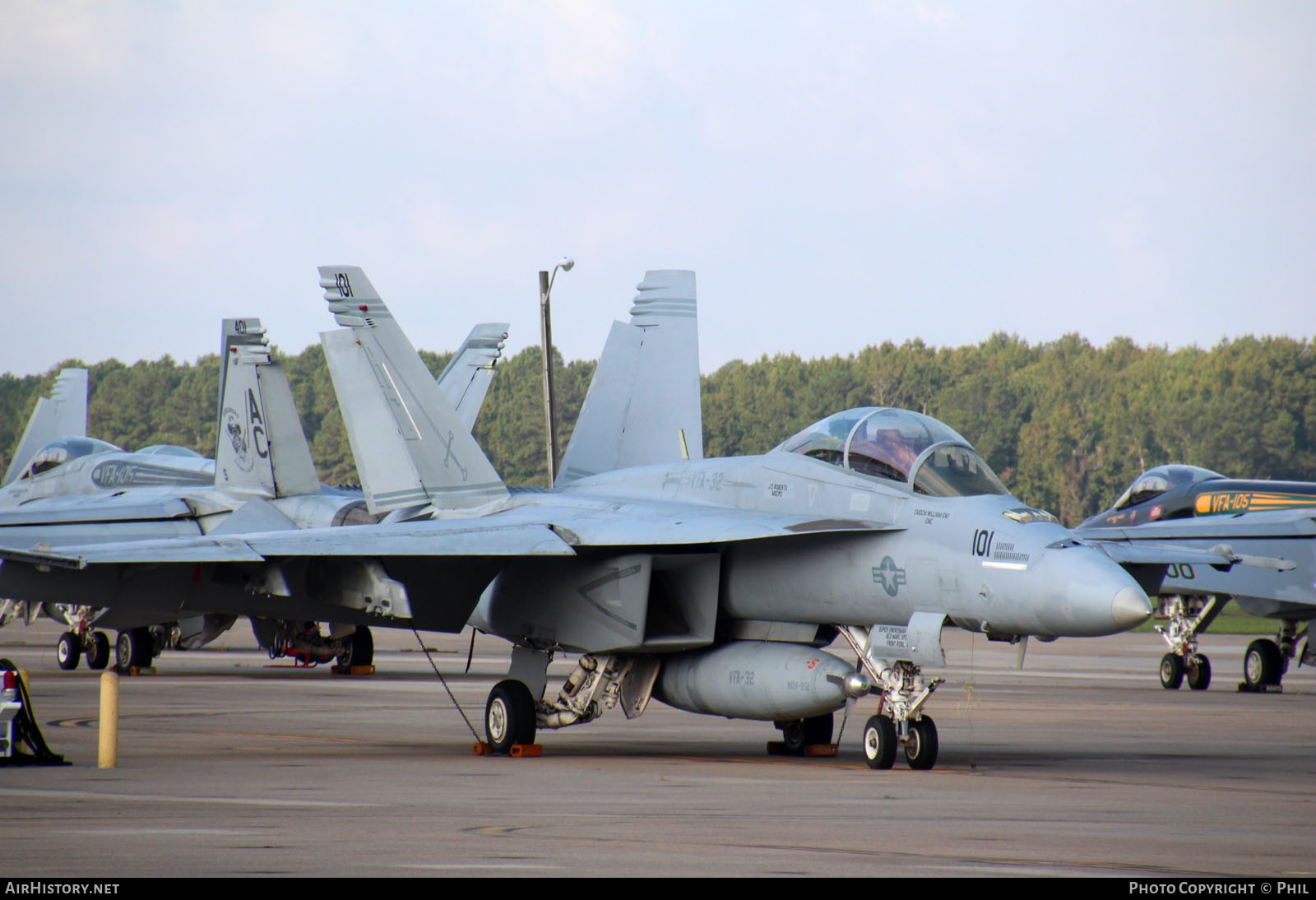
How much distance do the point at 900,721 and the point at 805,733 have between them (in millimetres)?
2052

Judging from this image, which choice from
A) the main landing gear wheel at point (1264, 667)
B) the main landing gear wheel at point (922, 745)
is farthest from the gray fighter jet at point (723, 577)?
the main landing gear wheel at point (1264, 667)

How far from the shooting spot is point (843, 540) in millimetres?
11906

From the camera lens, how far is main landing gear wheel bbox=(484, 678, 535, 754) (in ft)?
42.4

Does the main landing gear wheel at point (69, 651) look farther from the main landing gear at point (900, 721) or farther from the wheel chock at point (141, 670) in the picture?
the main landing gear at point (900, 721)

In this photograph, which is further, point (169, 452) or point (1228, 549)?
point (169, 452)

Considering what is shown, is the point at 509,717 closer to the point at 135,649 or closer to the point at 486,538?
the point at 486,538

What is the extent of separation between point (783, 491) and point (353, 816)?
525cm

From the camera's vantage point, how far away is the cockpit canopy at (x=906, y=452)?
11.6 meters

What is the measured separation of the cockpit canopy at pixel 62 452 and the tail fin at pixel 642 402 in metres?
15.1

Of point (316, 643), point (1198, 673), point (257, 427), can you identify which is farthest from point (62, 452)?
point (1198, 673)

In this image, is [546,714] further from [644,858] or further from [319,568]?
[644,858]

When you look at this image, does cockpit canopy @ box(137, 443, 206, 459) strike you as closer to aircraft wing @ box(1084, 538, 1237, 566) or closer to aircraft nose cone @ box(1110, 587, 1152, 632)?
aircraft wing @ box(1084, 538, 1237, 566)

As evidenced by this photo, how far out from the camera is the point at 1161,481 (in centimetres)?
2386

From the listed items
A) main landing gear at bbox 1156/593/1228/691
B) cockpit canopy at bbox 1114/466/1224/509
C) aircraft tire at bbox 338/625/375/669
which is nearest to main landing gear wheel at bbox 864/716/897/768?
main landing gear at bbox 1156/593/1228/691
